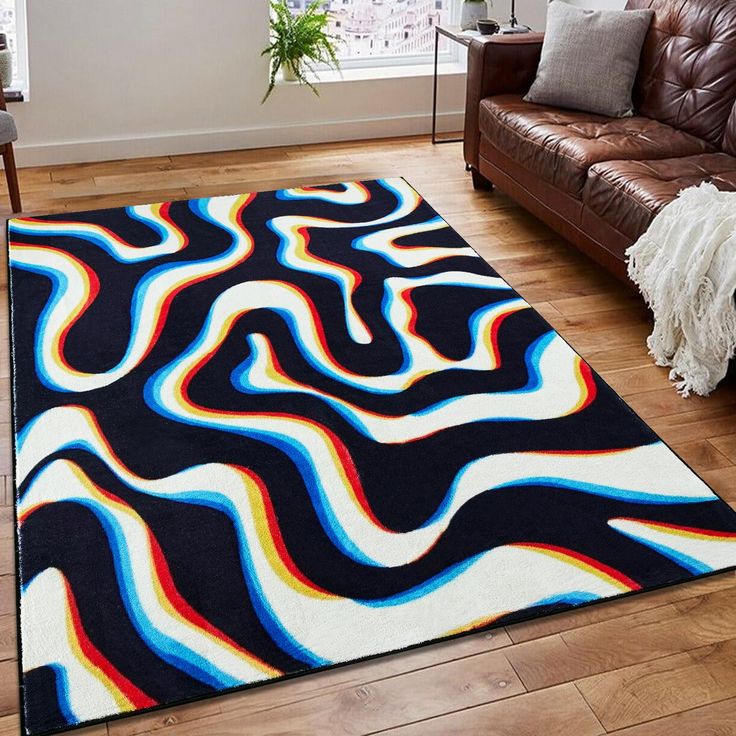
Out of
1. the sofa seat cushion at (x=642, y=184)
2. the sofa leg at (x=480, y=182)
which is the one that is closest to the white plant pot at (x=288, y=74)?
the sofa leg at (x=480, y=182)

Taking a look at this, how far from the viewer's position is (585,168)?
3395 mm

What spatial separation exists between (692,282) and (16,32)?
10.8 ft

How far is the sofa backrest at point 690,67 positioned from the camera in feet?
11.8

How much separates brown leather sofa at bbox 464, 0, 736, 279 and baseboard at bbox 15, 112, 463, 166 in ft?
2.88

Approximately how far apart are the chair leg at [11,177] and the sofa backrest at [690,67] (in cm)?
247

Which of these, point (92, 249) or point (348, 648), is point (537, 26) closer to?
point (92, 249)

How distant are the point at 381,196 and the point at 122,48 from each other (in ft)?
4.59

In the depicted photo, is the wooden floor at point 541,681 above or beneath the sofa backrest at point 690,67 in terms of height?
beneath

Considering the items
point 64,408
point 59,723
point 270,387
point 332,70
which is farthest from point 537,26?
point 59,723

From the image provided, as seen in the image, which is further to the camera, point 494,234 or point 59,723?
point 494,234

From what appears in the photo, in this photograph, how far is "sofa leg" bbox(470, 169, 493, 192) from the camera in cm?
436

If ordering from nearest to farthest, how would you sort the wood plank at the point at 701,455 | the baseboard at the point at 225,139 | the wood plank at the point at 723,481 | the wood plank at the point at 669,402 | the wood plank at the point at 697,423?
the wood plank at the point at 723,481 < the wood plank at the point at 701,455 < the wood plank at the point at 697,423 < the wood plank at the point at 669,402 < the baseboard at the point at 225,139

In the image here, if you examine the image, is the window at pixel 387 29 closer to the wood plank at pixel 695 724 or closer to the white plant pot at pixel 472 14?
the white plant pot at pixel 472 14

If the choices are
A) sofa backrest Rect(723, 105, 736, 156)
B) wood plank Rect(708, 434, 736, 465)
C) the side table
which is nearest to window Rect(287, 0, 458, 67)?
the side table
